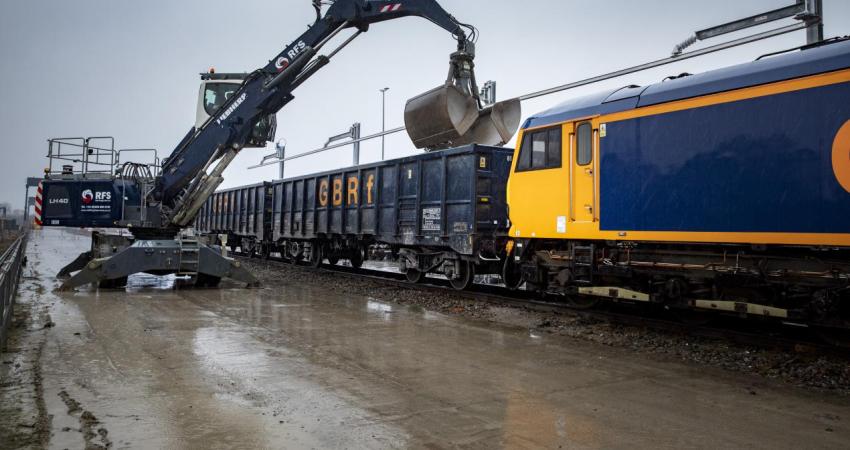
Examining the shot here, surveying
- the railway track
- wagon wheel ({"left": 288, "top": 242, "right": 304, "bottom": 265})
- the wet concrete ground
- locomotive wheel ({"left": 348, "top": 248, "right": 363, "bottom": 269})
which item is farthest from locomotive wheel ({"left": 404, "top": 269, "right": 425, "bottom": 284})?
wagon wheel ({"left": 288, "top": 242, "right": 304, "bottom": 265})

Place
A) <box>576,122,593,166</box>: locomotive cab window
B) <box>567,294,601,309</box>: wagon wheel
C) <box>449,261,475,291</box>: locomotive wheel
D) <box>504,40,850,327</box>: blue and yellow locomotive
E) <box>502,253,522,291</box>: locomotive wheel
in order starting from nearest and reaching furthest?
<box>504,40,850,327</box>: blue and yellow locomotive < <box>576,122,593,166</box>: locomotive cab window < <box>567,294,601,309</box>: wagon wheel < <box>502,253,522,291</box>: locomotive wheel < <box>449,261,475,291</box>: locomotive wheel

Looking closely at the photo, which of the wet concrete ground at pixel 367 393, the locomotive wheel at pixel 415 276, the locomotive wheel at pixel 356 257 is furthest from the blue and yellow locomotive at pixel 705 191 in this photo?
the locomotive wheel at pixel 356 257

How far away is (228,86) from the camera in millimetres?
12781

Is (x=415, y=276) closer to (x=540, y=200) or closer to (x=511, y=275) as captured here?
(x=511, y=275)

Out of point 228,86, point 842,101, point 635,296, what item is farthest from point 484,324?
point 228,86

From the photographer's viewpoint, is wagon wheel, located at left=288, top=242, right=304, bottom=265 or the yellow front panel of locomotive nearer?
the yellow front panel of locomotive

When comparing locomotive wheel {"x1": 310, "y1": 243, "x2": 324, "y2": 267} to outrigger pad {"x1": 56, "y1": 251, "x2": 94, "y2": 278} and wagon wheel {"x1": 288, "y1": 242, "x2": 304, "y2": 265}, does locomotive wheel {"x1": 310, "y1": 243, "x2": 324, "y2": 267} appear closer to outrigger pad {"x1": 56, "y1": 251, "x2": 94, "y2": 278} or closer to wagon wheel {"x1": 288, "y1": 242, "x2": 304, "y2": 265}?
wagon wheel {"x1": 288, "y1": 242, "x2": 304, "y2": 265}

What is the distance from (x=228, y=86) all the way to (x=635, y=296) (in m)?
10.1

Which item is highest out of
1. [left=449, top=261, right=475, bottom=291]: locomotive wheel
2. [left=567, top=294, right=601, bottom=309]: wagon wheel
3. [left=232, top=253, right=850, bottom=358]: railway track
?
[left=449, top=261, right=475, bottom=291]: locomotive wheel

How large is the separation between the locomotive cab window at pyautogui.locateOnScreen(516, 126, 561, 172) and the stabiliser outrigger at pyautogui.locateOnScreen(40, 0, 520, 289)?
2513 millimetres

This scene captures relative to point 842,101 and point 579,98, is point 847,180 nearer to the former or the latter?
point 842,101

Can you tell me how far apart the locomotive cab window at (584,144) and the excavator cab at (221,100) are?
764 cm

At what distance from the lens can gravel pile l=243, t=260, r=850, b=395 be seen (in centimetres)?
519

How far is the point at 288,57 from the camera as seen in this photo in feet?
39.5
